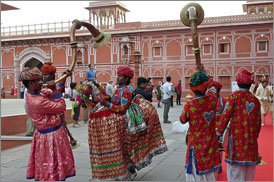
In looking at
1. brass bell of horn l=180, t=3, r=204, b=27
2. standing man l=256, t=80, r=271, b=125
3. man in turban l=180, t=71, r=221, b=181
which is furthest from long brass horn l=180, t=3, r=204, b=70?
standing man l=256, t=80, r=271, b=125

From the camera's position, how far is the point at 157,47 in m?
24.8

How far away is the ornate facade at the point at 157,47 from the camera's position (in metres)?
22.7

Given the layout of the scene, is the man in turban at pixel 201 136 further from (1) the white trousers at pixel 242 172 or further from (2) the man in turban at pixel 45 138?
(2) the man in turban at pixel 45 138

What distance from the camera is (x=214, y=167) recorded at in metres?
3.02

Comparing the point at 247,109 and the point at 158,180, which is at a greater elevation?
the point at 247,109

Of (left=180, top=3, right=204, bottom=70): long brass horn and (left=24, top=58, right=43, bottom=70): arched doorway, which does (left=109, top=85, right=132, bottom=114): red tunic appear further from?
(left=24, top=58, right=43, bottom=70): arched doorway

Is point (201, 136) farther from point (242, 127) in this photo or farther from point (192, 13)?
point (192, 13)

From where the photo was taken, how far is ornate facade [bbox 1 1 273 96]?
2267 cm

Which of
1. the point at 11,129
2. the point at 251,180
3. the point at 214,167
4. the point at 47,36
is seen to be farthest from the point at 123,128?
the point at 47,36

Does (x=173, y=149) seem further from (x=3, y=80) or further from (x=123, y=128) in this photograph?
(x=3, y=80)

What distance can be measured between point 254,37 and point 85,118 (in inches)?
661

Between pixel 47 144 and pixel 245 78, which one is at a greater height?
pixel 245 78

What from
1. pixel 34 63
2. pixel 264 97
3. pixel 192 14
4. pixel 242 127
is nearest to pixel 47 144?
pixel 242 127

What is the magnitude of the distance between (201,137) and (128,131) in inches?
45.2
